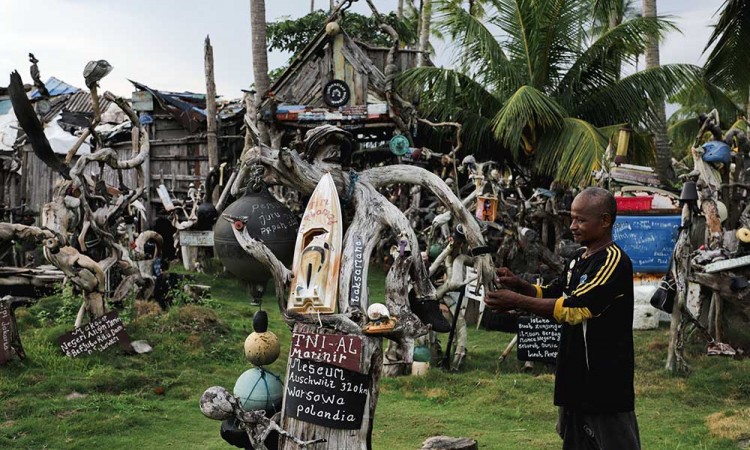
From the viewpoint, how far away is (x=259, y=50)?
15227 millimetres

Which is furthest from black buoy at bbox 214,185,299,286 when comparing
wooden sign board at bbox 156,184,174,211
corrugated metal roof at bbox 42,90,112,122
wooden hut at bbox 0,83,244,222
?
corrugated metal roof at bbox 42,90,112,122

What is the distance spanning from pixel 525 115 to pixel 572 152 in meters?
1.02

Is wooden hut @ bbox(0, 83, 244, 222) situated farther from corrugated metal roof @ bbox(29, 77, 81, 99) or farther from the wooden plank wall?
corrugated metal roof @ bbox(29, 77, 81, 99)

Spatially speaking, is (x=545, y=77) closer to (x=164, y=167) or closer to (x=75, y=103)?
(x=164, y=167)

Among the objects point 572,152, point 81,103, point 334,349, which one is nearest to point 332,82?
point 572,152

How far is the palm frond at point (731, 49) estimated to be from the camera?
434 inches

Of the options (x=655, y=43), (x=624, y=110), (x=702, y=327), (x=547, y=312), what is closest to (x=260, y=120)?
(x=624, y=110)

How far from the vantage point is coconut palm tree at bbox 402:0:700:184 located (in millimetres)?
14695

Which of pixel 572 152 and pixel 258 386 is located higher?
pixel 572 152

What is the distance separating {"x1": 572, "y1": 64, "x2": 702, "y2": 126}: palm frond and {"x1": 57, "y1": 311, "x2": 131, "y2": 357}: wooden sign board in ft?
32.1

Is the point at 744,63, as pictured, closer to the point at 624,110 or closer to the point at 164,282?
the point at 624,110

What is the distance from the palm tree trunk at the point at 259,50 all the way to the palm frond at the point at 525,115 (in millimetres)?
4497

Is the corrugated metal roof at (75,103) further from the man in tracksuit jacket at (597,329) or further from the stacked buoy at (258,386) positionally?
the man in tracksuit jacket at (597,329)

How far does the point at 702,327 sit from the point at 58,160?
8.33m
